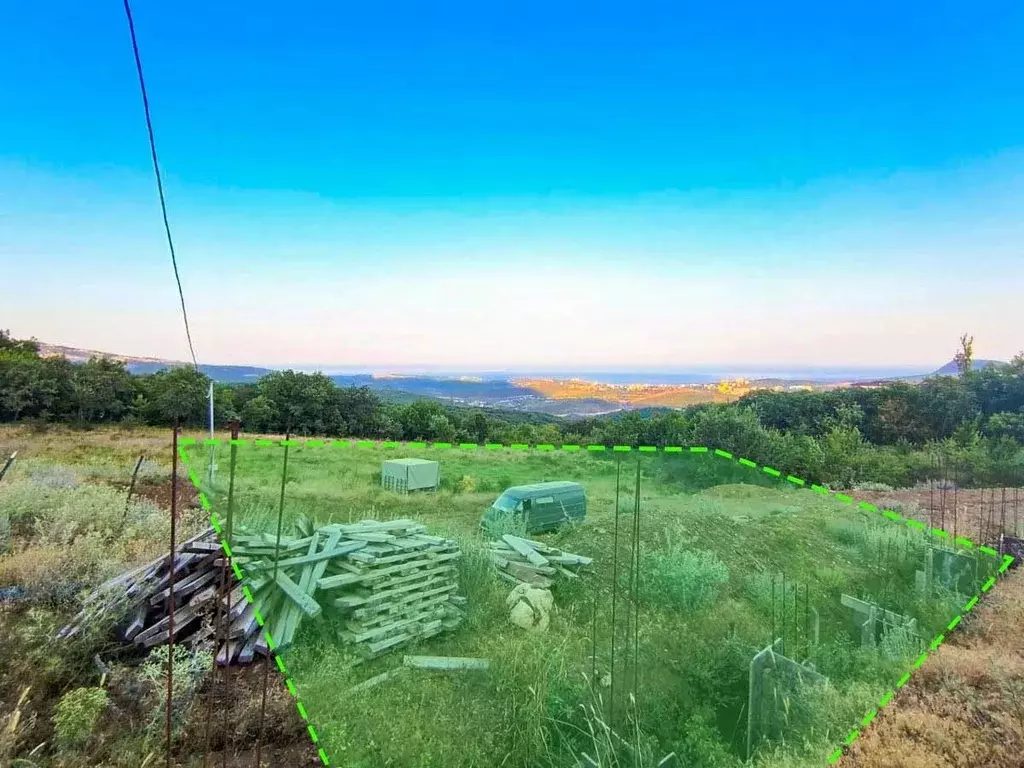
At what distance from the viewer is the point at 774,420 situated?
17.4 feet

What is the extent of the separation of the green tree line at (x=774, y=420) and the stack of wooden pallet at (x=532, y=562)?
1900 mm

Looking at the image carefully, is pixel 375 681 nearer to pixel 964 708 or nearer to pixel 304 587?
pixel 304 587

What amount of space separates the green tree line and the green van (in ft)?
6.15

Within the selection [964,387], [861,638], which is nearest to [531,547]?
[861,638]

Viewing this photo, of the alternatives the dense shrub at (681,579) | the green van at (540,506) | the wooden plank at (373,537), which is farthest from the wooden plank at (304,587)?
the dense shrub at (681,579)

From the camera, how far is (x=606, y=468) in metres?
1.99

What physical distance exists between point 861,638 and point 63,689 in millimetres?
4287

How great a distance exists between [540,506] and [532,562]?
233mm

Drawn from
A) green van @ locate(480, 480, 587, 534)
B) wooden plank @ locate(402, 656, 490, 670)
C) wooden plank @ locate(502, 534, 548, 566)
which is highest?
green van @ locate(480, 480, 587, 534)

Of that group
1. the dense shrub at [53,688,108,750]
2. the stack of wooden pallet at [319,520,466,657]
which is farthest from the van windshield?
the dense shrub at [53,688,108,750]

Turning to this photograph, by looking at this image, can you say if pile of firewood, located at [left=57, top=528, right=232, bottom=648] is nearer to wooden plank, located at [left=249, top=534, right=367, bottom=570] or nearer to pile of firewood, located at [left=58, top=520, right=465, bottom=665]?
pile of firewood, located at [left=58, top=520, right=465, bottom=665]

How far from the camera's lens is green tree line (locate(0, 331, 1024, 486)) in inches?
174

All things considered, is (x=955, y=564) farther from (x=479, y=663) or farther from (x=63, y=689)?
(x=63, y=689)

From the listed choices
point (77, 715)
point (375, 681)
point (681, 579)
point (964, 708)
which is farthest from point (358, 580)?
point (964, 708)
